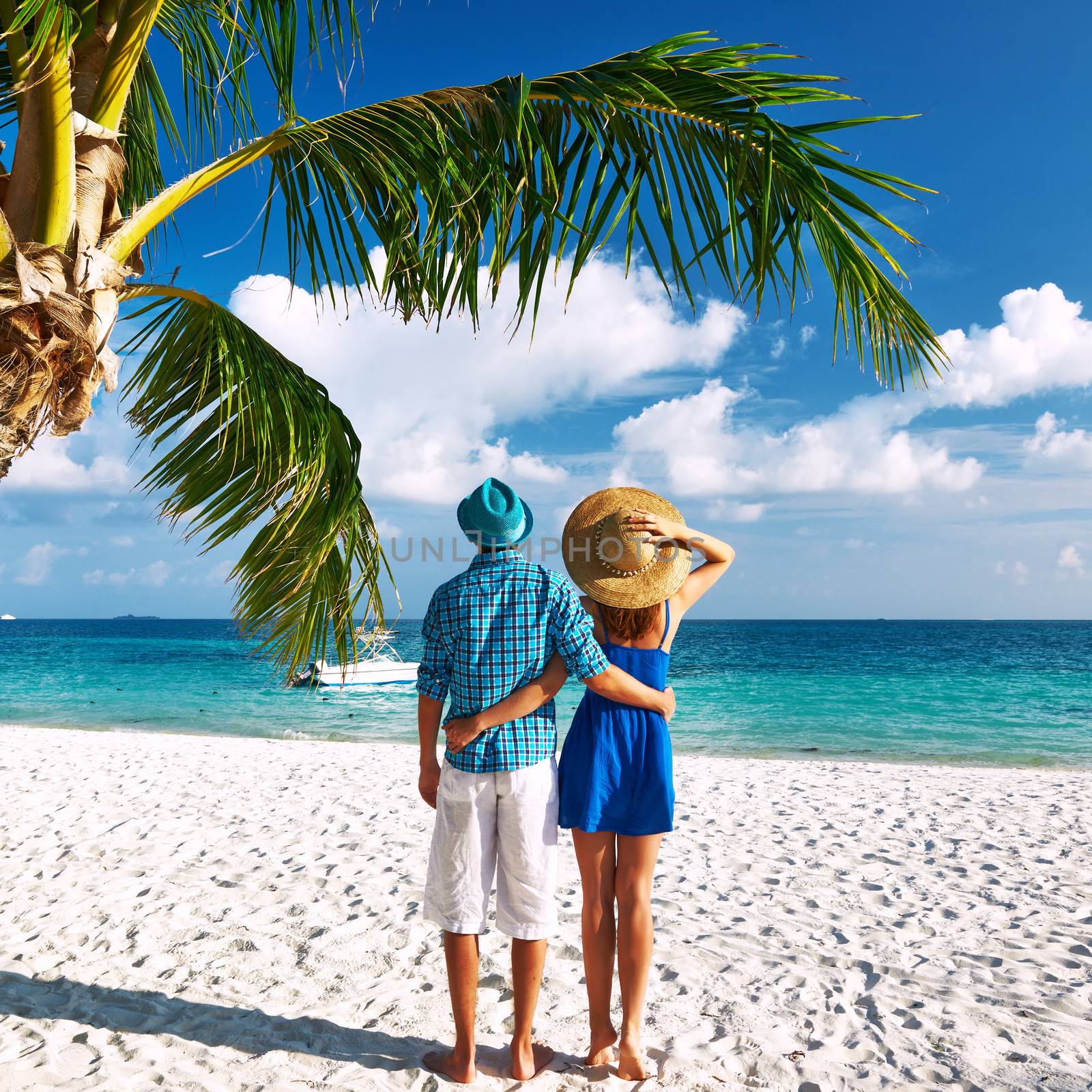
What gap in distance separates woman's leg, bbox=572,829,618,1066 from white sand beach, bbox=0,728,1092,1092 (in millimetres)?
113

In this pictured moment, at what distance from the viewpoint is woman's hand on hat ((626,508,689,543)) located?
237 centimetres

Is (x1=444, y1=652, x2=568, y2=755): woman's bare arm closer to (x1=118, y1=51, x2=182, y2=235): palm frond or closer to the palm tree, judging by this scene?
the palm tree

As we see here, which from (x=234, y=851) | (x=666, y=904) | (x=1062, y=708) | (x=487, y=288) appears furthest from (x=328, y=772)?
(x=1062, y=708)

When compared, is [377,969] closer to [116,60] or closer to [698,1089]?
[698,1089]

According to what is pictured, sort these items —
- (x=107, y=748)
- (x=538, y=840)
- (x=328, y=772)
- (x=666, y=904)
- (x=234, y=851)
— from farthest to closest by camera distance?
(x=107, y=748), (x=328, y=772), (x=234, y=851), (x=666, y=904), (x=538, y=840)

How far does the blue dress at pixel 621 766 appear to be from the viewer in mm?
2336

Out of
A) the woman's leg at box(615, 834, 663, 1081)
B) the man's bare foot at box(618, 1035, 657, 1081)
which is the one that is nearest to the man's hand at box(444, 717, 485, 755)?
the woman's leg at box(615, 834, 663, 1081)

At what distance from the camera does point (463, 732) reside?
7.36 ft

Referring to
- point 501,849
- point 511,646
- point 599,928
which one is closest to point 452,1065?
point 599,928

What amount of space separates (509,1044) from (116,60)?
3.49 meters

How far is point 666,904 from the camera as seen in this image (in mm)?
4094

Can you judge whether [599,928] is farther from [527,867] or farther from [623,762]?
[623,762]

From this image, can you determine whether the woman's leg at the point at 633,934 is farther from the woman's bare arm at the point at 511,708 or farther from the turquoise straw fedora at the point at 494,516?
the turquoise straw fedora at the point at 494,516

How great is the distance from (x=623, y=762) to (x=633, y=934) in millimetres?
527
